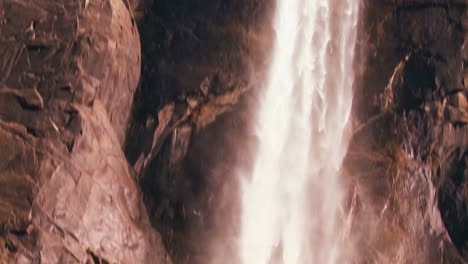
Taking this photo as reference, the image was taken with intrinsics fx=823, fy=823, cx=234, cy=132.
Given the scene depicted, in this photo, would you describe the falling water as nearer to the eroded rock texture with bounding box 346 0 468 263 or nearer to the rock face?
the eroded rock texture with bounding box 346 0 468 263

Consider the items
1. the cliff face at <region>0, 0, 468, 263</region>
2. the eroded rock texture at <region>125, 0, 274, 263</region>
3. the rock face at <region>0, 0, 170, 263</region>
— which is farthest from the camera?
the eroded rock texture at <region>125, 0, 274, 263</region>

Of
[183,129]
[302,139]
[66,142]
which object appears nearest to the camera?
[66,142]

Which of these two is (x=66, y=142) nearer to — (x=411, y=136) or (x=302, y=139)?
(x=302, y=139)

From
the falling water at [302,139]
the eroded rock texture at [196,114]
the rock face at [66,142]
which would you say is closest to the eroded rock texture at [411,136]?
the falling water at [302,139]

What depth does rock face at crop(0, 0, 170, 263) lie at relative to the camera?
17109 millimetres

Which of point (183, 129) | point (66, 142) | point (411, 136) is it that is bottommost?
point (411, 136)

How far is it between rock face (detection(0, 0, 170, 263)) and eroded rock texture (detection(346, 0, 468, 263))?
560cm

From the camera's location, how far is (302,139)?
2141cm

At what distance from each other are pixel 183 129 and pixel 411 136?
5.95 m

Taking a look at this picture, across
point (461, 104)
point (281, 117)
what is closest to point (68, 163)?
point (281, 117)

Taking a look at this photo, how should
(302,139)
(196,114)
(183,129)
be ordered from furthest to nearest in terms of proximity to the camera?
(302,139), (196,114), (183,129)

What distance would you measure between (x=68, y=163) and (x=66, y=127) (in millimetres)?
810

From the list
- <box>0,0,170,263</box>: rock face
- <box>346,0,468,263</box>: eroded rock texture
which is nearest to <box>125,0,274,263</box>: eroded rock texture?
<box>0,0,170,263</box>: rock face

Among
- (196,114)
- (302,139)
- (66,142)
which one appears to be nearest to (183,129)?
(196,114)
